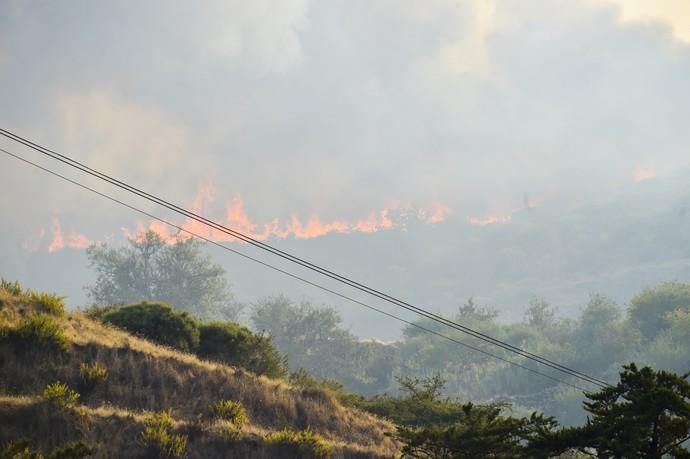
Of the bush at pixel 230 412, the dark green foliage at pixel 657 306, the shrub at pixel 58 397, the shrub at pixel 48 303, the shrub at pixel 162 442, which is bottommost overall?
the shrub at pixel 162 442

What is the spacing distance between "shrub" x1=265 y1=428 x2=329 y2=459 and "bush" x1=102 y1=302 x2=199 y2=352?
10.9 metres

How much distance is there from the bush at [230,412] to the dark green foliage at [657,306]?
88.5m

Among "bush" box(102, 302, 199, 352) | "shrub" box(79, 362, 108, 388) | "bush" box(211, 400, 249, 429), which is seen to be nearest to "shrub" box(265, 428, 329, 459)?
"bush" box(211, 400, 249, 429)

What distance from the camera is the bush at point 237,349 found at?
31484 mm

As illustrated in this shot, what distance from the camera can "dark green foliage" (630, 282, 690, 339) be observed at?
94.1 metres

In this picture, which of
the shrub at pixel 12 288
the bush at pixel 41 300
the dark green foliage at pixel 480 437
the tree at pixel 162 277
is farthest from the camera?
the tree at pixel 162 277

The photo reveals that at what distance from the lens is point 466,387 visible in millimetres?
103188

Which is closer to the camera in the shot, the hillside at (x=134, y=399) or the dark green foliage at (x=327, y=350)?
the hillside at (x=134, y=399)

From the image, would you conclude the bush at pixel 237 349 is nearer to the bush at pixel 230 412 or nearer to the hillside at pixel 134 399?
the hillside at pixel 134 399

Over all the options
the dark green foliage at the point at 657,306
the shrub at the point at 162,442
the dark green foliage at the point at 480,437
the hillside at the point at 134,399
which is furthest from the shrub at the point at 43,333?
the dark green foliage at the point at 657,306

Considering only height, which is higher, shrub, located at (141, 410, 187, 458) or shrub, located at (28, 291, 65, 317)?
shrub, located at (28, 291, 65, 317)

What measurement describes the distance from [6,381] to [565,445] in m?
16.2

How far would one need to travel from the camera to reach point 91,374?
20484 mm

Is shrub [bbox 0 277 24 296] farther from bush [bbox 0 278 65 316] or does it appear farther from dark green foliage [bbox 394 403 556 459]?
dark green foliage [bbox 394 403 556 459]
